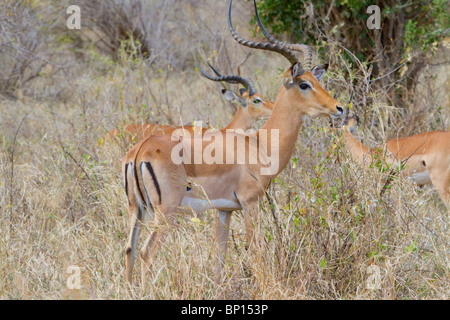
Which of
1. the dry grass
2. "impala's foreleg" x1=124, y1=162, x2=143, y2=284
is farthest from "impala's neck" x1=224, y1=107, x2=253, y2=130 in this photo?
"impala's foreleg" x1=124, y1=162, x2=143, y2=284

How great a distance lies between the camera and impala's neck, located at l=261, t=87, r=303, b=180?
482cm

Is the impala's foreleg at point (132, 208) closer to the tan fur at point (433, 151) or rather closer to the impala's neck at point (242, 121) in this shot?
the tan fur at point (433, 151)

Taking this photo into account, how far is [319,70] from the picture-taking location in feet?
17.0

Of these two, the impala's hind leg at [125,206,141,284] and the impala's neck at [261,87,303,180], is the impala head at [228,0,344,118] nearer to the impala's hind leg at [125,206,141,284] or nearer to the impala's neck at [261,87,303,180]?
the impala's neck at [261,87,303,180]

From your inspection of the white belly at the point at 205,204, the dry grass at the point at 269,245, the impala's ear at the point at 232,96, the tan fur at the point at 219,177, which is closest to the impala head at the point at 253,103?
the impala's ear at the point at 232,96

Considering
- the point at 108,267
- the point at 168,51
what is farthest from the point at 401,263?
the point at 168,51

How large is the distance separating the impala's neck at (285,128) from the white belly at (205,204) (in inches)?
18.7

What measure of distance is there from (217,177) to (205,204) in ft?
0.66

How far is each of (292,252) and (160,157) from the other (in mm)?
1045

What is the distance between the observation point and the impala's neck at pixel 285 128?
482 centimetres

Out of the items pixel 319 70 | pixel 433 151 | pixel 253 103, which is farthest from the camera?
pixel 253 103

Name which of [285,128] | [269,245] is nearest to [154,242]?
[269,245]

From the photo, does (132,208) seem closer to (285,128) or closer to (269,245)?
(269,245)
